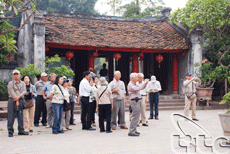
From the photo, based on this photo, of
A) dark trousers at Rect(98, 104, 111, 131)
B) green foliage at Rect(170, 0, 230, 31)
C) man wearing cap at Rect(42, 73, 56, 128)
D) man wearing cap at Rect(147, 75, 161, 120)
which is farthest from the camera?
green foliage at Rect(170, 0, 230, 31)

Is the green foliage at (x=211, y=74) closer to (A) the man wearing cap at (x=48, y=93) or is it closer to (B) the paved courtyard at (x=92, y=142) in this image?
(B) the paved courtyard at (x=92, y=142)

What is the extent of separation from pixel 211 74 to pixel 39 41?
865 centimetres

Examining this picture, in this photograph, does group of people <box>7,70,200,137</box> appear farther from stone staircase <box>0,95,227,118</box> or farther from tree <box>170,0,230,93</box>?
tree <box>170,0,230,93</box>

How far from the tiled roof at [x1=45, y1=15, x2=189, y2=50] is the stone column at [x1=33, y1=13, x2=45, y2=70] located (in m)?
0.50

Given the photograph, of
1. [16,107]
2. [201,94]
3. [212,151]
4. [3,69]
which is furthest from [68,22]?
[212,151]

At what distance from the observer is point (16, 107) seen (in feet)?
22.1

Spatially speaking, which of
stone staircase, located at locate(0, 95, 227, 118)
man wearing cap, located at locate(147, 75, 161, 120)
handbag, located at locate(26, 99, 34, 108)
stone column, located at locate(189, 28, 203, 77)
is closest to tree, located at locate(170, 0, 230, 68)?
stone column, located at locate(189, 28, 203, 77)

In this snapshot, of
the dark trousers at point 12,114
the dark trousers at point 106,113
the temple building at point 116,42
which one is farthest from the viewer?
the temple building at point 116,42

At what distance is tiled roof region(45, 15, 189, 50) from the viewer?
14.1 meters

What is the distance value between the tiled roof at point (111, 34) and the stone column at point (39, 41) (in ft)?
1.64

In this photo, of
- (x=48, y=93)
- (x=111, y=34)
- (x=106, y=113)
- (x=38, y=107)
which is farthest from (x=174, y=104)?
(x=48, y=93)

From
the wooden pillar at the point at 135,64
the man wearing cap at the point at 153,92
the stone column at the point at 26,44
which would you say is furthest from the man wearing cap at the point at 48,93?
the wooden pillar at the point at 135,64

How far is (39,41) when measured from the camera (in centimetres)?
1263

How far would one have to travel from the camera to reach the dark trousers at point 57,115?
7.07m
